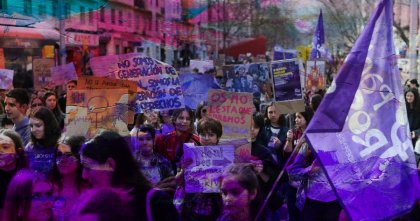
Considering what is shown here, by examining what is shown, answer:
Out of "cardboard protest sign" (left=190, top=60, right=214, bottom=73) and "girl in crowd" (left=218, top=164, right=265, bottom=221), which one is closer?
"girl in crowd" (left=218, top=164, right=265, bottom=221)

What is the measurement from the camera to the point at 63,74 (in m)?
9.00

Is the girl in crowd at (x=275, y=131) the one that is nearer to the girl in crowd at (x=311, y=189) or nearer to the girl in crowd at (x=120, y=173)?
the girl in crowd at (x=311, y=189)

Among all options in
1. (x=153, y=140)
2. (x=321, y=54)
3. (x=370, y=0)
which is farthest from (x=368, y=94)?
(x=370, y=0)

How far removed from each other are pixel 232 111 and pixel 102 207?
2.94 m

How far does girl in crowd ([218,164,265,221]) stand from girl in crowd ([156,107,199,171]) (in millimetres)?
1777

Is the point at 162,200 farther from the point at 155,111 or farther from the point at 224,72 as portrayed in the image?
the point at 224,72

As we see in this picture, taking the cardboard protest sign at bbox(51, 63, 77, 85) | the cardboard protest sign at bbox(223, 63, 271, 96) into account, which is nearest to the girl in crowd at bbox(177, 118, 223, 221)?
the cardboard protest sign at bbox(51, 63, 77, 85)

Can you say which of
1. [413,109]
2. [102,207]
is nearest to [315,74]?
[413,109]

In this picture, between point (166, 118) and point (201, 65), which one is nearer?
point (166, 118)

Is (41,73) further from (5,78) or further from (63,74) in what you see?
(63,74)

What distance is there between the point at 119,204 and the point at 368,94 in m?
1.70

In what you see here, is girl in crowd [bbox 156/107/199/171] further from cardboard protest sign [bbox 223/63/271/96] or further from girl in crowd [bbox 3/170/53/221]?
cardboard protest sign [bbox 223/63/271/96]

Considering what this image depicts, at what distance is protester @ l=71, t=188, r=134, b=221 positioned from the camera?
9.21 feet

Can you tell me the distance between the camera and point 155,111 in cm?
705
